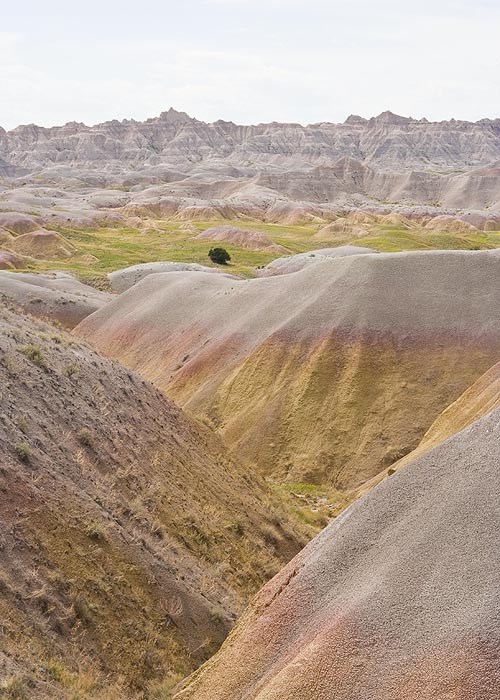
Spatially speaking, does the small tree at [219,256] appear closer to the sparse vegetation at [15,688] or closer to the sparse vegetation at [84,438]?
the sparse vegetation at [84,438]

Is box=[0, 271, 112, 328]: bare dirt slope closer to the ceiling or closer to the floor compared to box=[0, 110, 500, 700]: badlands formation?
closer to the ceiling

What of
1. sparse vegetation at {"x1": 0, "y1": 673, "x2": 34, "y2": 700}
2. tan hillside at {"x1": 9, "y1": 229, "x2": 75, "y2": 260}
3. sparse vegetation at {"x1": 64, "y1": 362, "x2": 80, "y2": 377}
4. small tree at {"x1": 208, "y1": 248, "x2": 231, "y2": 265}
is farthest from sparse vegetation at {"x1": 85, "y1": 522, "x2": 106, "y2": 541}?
tan hillside at {"x1": 9, "y1": 229, "x2": 75, "y2": 260}

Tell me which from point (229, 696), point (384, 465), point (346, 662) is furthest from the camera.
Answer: point (384, 465)

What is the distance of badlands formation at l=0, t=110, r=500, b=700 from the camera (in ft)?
38.8

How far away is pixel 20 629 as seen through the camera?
12.6 m

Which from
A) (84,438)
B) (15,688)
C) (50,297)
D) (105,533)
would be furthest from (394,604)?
(50,297)

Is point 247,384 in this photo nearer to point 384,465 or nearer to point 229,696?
point 384,465

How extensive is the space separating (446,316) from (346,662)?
25213 mm

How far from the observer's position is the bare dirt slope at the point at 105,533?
43.3 feet

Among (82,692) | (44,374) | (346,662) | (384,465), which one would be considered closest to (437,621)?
(346,662)

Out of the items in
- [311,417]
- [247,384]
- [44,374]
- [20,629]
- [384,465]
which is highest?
[44,374]

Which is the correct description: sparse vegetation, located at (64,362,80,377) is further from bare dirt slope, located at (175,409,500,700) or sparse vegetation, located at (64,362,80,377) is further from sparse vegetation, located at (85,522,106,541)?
bare dirt slope, located at (175,409,500,700)

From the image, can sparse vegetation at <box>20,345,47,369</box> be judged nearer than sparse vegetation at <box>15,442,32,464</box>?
No

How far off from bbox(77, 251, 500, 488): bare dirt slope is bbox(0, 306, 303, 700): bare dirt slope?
7.30 metres
